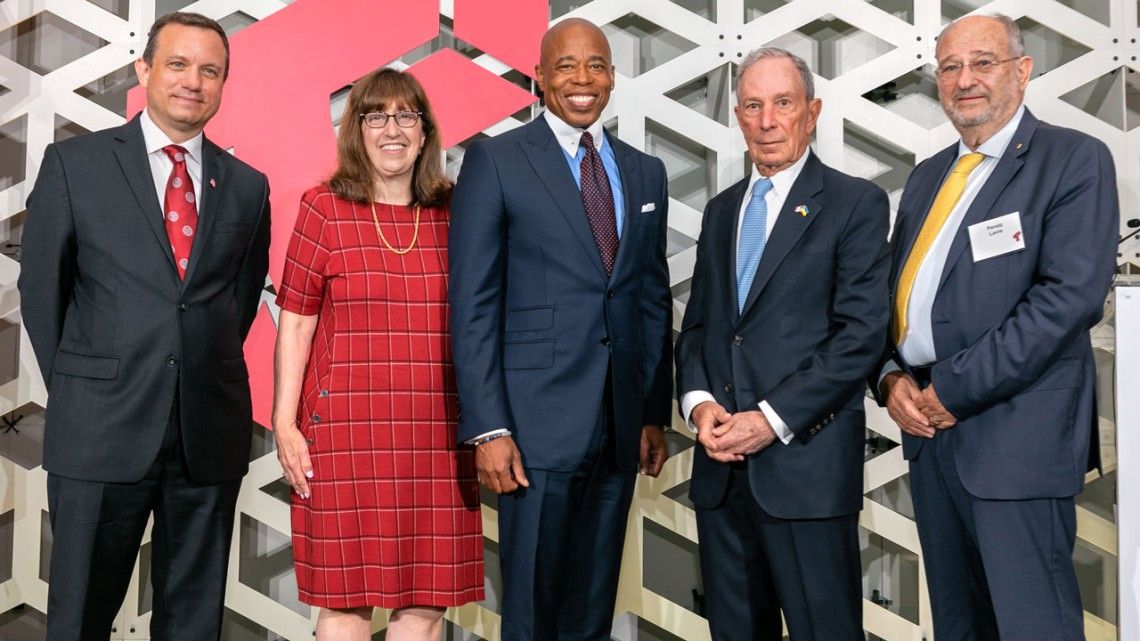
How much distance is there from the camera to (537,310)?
7.86ft

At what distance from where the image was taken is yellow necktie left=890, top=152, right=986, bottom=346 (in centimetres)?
252

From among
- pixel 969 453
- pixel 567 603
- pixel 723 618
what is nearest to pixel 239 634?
pixel 567 603

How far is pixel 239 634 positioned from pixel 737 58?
2.48 m

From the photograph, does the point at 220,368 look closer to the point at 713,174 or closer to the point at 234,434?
the point at 234,434

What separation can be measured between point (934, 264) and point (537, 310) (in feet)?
3.10

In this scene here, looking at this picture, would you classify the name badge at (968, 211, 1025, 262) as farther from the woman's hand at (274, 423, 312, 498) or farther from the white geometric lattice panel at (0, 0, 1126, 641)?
the woman's hand at (274, 423, 312, 498)

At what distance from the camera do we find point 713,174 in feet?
11.2

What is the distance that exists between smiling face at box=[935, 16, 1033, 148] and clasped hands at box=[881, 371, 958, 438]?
2.04 ft

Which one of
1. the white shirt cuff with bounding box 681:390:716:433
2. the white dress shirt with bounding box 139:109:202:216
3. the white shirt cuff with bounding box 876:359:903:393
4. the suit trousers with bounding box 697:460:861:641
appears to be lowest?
the suit trousers with bounding box 697:460:861:641

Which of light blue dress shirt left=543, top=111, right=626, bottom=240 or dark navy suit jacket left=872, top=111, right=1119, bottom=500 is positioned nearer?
dark navy suit jacket left=872, top=111, right=1119, bottom=500

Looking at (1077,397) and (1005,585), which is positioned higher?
(1077,397)

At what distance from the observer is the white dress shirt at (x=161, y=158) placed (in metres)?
2.54

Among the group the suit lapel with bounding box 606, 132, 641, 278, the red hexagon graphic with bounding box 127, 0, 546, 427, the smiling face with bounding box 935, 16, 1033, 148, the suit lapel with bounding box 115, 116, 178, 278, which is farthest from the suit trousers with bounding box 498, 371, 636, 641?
the red hexagon graphic with bounding box 127, 0, 546, 427

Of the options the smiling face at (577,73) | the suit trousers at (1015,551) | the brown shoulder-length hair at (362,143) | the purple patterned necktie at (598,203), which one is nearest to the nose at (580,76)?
the smiling face at (577,73)
